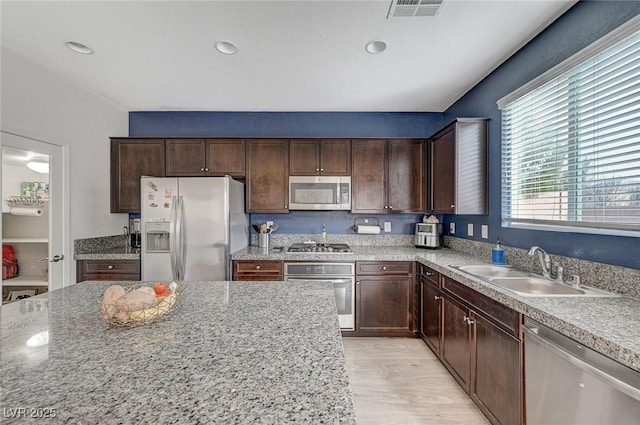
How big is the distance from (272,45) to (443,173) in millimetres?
2065

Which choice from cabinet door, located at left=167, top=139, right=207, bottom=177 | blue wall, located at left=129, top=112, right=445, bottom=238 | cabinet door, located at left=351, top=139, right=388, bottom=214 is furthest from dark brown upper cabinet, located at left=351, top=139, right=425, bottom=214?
cabinet door, located at left=167, top=139, right=207, bottom=177

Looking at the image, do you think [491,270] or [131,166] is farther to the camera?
[131,166]

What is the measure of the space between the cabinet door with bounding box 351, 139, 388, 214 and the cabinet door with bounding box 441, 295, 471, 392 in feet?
4.52

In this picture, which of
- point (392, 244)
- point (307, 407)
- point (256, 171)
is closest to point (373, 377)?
point (392, 244)

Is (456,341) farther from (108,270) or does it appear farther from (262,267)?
(108,270)

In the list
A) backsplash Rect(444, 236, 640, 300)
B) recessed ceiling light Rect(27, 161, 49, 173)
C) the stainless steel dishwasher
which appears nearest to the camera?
the stainless steel dishwasher

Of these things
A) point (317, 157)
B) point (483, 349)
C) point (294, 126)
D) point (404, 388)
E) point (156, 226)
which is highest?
point (294, 126)

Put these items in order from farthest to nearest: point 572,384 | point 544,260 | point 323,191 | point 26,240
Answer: point 323,191, point 26,240, point 544,260, point 572,384

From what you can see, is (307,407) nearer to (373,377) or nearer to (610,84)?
(373,377)

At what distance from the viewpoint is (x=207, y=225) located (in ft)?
9.24

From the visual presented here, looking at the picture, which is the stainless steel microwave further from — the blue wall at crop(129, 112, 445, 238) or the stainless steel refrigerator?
the stainless steel refrigerator

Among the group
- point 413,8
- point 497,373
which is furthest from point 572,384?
point 413,8

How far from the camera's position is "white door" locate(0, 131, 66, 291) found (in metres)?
2.62

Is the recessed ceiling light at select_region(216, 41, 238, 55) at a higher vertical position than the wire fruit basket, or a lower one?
higher
